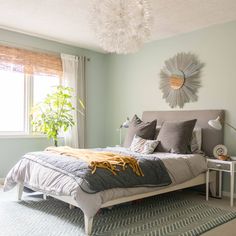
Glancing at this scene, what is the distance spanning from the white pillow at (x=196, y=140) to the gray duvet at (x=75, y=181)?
0.71 ft

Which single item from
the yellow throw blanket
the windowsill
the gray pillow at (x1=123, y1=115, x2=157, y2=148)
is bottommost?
the yellow throw blanket

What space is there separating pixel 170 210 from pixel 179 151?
0.88 metres

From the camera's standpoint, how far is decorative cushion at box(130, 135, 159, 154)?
4172 millimetres

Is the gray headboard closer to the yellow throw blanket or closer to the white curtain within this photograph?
the yellow throw blanket

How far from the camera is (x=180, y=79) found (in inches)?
191

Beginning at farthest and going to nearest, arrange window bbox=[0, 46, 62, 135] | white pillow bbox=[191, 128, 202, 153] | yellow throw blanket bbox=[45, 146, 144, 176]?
1. window bbox=[0, 46, 62, 135]
2. white pillow bbox=[191, 128, 202, 153]
3. yellow throw blanket bbox=[45, 146, 144, 176]

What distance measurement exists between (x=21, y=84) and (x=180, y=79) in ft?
9.11

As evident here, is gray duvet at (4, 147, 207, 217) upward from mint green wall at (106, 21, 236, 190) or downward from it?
downward

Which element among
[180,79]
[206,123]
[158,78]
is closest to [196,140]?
[206,123]

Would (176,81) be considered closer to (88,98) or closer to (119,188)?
(88,98)

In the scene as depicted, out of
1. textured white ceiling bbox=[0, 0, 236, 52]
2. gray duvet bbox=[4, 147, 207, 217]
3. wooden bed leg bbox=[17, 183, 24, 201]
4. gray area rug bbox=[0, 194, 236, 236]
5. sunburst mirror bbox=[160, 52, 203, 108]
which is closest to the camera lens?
gray duvet bbox=[4, 147, 207, 217]

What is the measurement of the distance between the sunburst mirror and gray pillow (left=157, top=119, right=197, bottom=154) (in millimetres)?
657

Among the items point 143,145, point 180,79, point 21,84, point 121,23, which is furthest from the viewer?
point 21,84

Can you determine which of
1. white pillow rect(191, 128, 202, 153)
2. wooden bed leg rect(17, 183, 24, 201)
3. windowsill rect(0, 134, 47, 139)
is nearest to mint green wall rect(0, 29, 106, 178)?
windowsill rect(0, 134, 47, 139)
